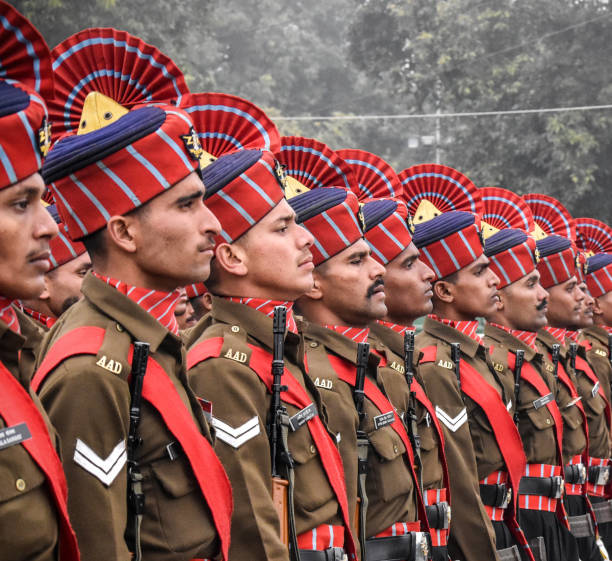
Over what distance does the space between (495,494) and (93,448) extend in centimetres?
364

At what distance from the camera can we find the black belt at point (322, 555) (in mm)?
3986

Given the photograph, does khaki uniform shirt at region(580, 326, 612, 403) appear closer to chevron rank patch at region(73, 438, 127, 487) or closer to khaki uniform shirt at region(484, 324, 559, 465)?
khaki uniform shirt at region(484, 324, 559, 465)

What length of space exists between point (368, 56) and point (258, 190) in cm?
2023

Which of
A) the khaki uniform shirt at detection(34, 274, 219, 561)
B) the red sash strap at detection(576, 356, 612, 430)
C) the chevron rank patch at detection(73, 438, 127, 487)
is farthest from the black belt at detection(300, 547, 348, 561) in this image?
the red sash strap at detection(576, 356, 612, 430)

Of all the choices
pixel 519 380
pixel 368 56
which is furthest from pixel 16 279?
pixel 368 56

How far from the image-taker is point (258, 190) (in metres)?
4.32

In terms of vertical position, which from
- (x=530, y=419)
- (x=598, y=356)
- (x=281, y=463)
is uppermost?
(x=281, y=463)

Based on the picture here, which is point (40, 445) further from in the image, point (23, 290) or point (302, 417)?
point (302, 417)

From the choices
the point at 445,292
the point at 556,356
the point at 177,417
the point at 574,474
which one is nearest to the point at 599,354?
the point at 556,356

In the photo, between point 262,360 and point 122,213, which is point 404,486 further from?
point 122,213

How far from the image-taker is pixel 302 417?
402 cm

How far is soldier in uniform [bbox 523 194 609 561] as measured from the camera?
7.54 metres

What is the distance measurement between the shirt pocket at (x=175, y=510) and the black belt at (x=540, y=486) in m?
3.97

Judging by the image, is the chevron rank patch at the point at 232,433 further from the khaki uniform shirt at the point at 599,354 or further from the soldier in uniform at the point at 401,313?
the khaki uniform shirt at the point at 599,354
